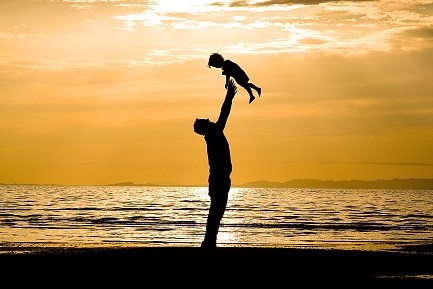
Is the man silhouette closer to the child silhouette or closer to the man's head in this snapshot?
the man's head

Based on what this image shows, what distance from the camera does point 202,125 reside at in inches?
437

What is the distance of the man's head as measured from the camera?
436 inches

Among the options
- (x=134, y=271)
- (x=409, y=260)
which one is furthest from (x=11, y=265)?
(x=409, y=260)

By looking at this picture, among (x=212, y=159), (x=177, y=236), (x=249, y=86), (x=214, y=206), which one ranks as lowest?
(x=177, y=236)

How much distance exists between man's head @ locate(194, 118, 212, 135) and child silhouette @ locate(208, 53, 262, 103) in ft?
2.19

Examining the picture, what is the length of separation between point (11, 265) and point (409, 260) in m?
6.61

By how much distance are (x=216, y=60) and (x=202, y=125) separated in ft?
3.26

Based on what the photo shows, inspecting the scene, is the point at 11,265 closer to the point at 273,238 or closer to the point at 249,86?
the point at 249,86

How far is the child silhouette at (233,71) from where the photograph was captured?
10.8m

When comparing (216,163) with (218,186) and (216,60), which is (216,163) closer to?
(218,186)

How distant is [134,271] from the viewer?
33.3 feet

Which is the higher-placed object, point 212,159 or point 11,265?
point 212,159

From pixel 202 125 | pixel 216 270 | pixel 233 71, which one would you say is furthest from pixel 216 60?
pixel 216 270

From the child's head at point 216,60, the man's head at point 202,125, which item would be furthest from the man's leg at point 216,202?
the child's head at point 216,60
